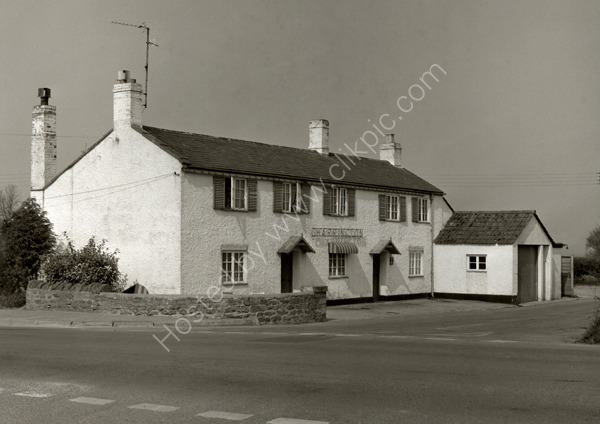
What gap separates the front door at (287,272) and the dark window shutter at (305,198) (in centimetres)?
212

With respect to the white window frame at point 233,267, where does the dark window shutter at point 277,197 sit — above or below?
above

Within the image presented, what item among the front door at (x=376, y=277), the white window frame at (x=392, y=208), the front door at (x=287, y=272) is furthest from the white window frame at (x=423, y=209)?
the front door at (x=287, y=272)

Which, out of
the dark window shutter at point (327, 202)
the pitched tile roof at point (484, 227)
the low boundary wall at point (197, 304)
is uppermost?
the dark window shutter at point (327, 202)

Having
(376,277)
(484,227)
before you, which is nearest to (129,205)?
(376,277)

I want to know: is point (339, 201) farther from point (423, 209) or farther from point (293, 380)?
point (293, 380)

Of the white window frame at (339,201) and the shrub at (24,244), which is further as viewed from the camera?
the white window frame at (339,201)

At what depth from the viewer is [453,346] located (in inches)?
613

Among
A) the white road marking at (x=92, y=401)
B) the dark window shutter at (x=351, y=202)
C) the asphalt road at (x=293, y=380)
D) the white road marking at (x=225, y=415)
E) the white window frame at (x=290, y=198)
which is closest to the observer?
the white road marking at (x=225, y=415)

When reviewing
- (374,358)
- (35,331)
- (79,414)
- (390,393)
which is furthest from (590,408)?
(35,331)

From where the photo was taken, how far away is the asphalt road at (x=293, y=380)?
28.3ft

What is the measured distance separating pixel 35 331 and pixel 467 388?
499 inches

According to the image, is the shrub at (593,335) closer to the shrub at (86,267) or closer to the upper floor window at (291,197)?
the upper floor window at (291,197)

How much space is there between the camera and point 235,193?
1156 inches

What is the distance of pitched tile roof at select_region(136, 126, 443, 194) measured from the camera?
94.0 ft
